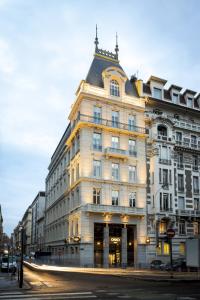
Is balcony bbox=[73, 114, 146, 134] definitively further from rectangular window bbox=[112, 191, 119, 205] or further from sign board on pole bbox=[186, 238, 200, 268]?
sign board on pole bbox=[186, 238, 200, 268]

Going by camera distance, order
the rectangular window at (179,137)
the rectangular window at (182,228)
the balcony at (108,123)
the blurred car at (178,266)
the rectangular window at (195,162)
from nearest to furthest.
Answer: the blurred car at (178,266) → the balcony at (108,123) → the rectangular window at (182,228) → the rectangular window at (179,137) → the rectangular window at (195,162)

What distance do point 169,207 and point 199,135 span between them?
14951 mm

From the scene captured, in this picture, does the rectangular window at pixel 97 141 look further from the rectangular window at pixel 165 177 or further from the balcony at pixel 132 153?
the rectangular window at pixel 165 177

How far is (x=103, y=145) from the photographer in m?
55.9

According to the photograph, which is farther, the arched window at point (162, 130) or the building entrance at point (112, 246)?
the arched window at point (162, 130)

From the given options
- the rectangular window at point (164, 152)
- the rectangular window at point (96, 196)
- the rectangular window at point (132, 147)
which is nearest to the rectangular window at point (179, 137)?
the rectangular window at point (164, 152)

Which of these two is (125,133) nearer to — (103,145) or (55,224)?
(103,145)

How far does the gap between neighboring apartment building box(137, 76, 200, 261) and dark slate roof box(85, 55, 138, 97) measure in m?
1.51

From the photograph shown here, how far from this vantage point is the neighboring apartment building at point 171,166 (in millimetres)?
56875

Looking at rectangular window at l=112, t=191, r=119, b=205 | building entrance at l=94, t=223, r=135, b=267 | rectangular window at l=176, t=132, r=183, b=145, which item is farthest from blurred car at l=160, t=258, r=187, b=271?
rectangular window at l=176, t=132, r=183, b=145

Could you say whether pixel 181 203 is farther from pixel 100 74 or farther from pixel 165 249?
pixel 100 74

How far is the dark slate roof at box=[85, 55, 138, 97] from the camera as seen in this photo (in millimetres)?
58575

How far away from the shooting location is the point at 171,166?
60.1 metres

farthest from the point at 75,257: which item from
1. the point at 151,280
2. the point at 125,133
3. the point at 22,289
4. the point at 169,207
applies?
the point at 22,289
